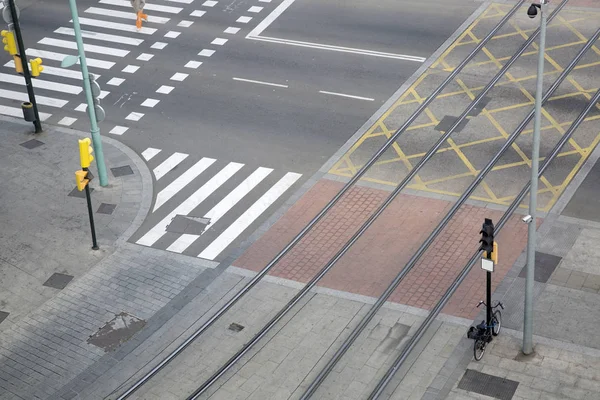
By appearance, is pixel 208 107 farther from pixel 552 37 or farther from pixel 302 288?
pixel 552 37

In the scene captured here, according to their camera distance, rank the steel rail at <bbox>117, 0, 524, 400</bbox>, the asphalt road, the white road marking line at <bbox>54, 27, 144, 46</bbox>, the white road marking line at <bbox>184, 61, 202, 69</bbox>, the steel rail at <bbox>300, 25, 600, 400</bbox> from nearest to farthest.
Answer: the steel rail at <bbox>300, 25, 600, 400</bbox>
the steel rail at <bbox>117, 0, 524, 400</bbox>
the asphalt road
the white road marking line at <bbox>184, 61, 202, 69</bbox>
the white road marking line at <bbox>54, 27, 144, 46</bbox>

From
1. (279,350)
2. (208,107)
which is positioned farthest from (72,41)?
(279,350)

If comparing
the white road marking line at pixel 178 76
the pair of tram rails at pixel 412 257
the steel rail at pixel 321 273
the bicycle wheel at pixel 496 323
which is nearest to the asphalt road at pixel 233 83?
the white road marking line at pixel 178 76

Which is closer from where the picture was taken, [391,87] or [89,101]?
[89,101]

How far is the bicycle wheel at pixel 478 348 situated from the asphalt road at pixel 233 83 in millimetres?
7969

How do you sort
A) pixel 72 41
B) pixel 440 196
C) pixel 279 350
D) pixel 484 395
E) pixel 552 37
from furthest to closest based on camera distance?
pixel 72 41 → pixel 552 37 → pixel 440 196 → pixel 279 350 → pixel 484 395

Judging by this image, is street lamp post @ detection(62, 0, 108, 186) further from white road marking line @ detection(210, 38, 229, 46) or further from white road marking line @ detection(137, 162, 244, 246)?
white road marking line @ detection(210, 38, 229, 46)

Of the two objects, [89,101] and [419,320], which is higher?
[89,101]

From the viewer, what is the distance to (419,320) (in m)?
24.4

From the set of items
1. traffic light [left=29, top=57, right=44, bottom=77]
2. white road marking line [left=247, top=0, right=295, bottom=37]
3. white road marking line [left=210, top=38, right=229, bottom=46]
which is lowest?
white road marking line [left=210, top=38, right=229, bottom=46]

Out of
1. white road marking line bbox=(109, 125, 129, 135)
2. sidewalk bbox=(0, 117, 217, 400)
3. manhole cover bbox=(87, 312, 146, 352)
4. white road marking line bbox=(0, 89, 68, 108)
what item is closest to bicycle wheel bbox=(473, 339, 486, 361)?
sidewalk bbox=(0, 117, 217, 400)

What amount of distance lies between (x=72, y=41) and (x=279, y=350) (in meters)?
20.5

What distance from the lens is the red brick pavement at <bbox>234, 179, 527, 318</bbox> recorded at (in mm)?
25672

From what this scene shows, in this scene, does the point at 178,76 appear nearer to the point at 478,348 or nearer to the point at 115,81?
the point at 115,81
